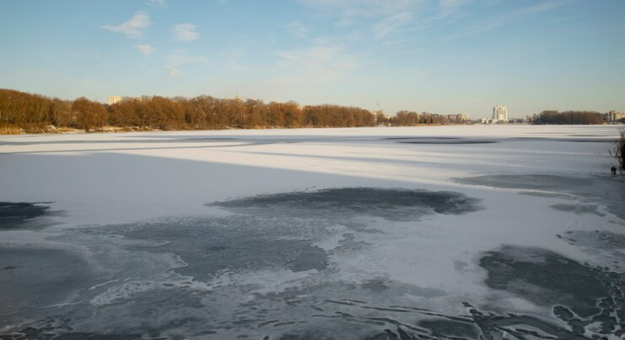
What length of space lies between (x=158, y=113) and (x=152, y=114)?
3.00 ft

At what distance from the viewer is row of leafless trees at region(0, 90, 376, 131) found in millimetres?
53156

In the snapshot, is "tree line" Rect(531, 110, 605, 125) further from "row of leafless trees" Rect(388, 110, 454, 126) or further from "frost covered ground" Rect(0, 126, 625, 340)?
"frost covered ground" Rect(0, 126, 625, 340)

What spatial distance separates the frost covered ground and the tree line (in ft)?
405

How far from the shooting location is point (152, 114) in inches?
2606

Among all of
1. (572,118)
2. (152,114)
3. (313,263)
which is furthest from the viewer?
(572,118)

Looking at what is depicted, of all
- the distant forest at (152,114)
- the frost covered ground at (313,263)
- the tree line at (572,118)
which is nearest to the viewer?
the frost covered ground at (313,263)

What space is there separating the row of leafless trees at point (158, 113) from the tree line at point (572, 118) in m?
66.1

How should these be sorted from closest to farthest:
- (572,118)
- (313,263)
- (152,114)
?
1. (313,263)
2. (152,114)
3. (572,118)

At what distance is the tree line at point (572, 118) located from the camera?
11094cm

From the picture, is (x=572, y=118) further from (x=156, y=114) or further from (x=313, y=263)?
(x=313, y=263)

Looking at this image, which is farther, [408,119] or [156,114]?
[408,119]

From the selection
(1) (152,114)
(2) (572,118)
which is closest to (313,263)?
(1) (152,114)

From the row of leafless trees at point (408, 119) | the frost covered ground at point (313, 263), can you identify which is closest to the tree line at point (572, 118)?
the row of leafless trees at point (408, 119)

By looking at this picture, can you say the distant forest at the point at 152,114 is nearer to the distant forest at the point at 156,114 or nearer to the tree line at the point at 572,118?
the distant forest at the point at 156,114
